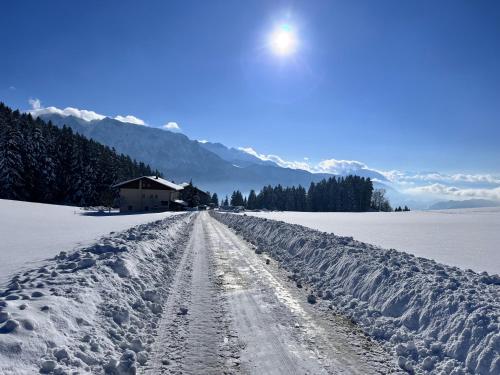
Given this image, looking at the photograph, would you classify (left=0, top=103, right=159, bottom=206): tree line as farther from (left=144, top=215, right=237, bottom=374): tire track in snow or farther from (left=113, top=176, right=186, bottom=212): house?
(left=144, top=215, right=237, bottom=374): tire track in snow

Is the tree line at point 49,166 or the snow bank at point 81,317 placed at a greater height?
the tree line at point 49,166

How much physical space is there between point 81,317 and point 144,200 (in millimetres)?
71874

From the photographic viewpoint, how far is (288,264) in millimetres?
14828

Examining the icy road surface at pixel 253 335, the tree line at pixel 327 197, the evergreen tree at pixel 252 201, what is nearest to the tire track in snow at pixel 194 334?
the icy road surface at pixel 253 335

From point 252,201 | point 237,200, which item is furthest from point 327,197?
point 237,200

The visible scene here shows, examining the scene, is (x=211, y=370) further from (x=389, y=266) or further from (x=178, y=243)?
(x=178, y=243)

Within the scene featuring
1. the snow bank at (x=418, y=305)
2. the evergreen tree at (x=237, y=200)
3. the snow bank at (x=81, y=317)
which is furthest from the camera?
the evergreen tree at (x=237, y=200)

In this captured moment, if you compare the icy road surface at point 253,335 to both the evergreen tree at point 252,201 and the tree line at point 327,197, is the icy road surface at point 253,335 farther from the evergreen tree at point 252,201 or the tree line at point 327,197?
the evergreen tree at point 252,201

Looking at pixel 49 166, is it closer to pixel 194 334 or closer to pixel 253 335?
pixel 194 334

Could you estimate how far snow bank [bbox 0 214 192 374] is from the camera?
5.02 meters

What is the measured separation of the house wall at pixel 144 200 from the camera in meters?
Result: 73.8

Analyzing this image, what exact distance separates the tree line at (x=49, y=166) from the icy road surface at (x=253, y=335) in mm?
63361

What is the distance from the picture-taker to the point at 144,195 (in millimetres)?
75625

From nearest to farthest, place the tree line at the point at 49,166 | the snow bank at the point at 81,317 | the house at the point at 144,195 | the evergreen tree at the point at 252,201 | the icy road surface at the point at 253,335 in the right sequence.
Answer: the snow bank at the point at 81,317, the icy road surface at the point at 253,335, the tree line at the point at 49,166, the house at the point at 144,195, the evergreen tree at the point at 252,201
